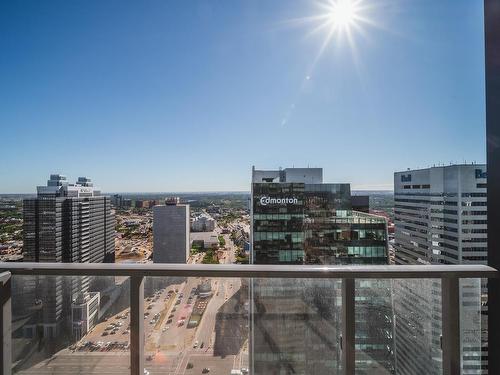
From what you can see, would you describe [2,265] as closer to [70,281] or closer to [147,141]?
[70,281]

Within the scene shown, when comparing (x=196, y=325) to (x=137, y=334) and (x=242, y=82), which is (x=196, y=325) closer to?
(x=137, y=334)

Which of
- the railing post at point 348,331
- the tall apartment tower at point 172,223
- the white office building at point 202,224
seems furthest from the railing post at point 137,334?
the white office building at point 202,224

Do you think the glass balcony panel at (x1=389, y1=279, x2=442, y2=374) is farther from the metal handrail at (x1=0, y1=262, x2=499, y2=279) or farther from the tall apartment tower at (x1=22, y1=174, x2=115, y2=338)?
the tall apartment tower at (x1=22, y1=174, x2=115, y2=338)

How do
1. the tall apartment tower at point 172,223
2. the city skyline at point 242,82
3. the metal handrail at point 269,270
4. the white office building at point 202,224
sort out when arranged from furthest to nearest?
the white office building at point 202,224, the tall apartment tower at point 172,223, the city skyline at point 242,82, the metal handrail at point 269,270

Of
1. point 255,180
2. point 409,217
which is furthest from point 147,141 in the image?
point 409,217

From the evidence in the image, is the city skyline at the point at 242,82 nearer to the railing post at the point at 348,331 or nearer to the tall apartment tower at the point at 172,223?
the railing post at the point at 348,331

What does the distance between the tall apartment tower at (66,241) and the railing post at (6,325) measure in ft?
0.20

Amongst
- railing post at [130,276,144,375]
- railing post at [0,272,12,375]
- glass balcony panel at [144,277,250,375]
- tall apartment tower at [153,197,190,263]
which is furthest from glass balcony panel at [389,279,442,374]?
tall apartment tower at [153,197,190,263]

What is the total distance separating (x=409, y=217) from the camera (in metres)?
5.42

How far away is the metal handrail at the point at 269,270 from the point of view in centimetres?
93

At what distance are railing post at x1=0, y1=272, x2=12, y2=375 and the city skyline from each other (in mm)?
1890

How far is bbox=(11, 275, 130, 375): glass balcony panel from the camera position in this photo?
978 mm

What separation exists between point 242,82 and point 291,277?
452cm

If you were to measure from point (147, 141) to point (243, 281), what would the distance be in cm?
980
